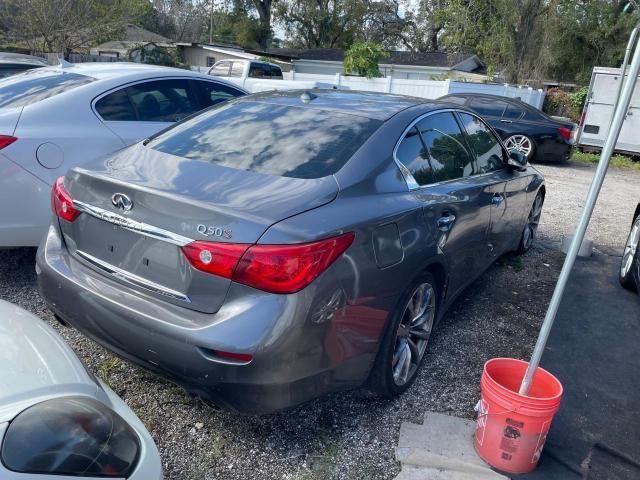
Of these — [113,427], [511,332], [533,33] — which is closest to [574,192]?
[511,332]

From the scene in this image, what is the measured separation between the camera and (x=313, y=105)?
3344mm

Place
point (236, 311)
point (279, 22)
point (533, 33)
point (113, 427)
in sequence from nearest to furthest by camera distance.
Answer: point (113, 427) < point (236, 311) < point (533, 33) < point (279, 22)

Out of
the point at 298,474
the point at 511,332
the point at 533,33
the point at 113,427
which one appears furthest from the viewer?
the point at 533,33

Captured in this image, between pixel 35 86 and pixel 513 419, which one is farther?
pixel 35 86

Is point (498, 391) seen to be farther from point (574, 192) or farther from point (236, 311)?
point (574, 192)

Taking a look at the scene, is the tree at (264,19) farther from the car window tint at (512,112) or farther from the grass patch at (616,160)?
the car window tint at (512,112)

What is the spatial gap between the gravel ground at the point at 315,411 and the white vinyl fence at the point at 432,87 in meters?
14.0

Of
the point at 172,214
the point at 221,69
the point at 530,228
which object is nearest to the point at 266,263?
the point at 172,214

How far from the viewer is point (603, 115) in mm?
14180

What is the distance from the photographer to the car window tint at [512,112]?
12859 millimetres

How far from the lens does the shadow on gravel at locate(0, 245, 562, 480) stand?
101 inches

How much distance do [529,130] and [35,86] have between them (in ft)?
35.5

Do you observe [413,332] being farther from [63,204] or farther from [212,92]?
[212,92]

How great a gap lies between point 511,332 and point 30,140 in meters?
3.69
